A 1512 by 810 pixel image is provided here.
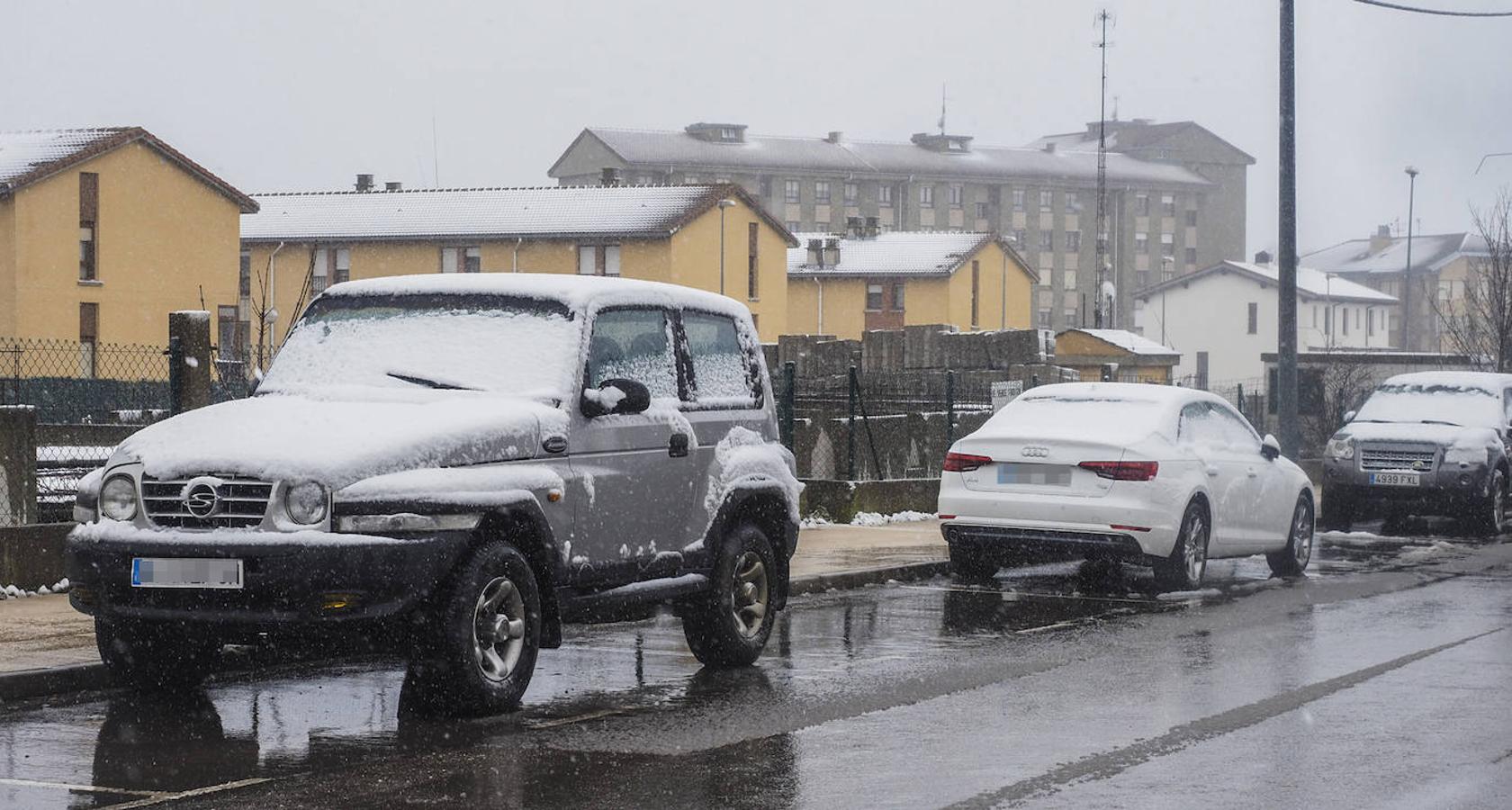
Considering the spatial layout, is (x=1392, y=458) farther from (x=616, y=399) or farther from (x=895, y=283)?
(x=895, y=283)

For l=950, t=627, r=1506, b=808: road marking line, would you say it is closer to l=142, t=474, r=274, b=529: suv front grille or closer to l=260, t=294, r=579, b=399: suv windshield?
l=260, t=294, r=579, b=399: suv windshield

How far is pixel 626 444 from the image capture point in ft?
31.8

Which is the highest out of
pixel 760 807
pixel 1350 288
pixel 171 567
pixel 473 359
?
pixel 1350 288

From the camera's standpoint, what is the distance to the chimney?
94.0 metres

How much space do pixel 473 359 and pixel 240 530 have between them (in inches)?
61.1

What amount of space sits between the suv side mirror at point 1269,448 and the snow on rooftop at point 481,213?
60.6 m

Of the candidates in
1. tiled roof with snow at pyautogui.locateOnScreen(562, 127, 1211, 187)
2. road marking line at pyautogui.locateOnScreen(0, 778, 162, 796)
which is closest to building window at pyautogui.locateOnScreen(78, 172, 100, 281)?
road marking line at pyautogui.locateOnScreen(0, 778, 162, 796)

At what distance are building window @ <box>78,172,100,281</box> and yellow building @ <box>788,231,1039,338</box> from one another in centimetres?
3844

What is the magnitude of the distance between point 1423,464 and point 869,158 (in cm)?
10708

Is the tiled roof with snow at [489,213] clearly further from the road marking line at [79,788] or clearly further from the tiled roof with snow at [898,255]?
the road marking line at [79,788]

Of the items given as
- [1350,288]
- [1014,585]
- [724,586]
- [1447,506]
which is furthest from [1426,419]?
[1350,288]

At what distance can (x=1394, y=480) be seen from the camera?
876 inches

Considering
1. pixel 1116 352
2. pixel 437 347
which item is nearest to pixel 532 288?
pixel 437 347

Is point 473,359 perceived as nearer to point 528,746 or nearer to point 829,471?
point 528,746
